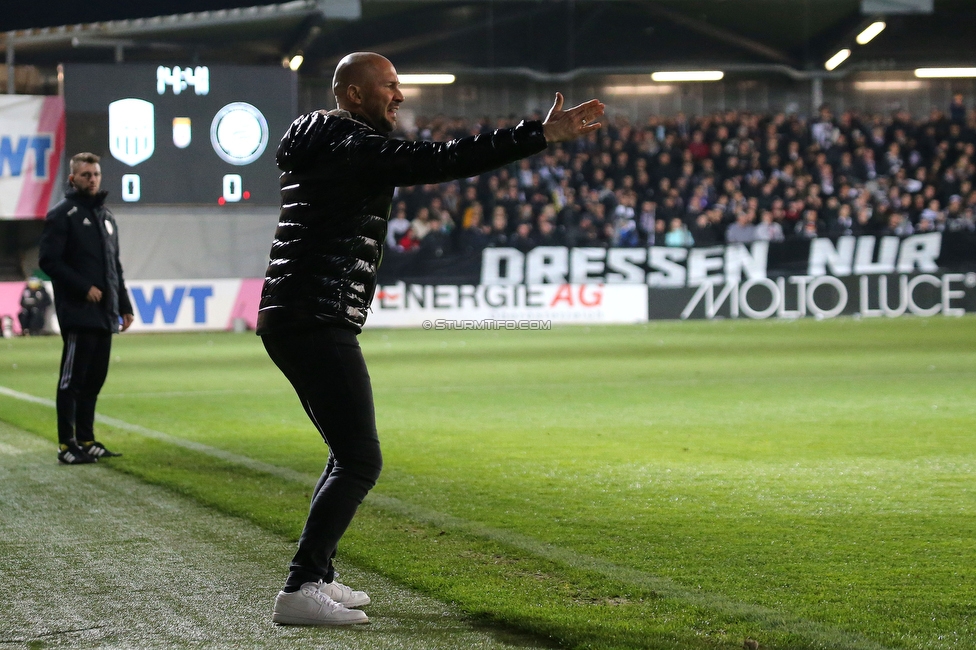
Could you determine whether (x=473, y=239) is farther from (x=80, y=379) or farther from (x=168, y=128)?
(x=80, y=379)

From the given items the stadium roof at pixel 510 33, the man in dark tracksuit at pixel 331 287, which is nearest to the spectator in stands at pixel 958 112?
the stadium roof at pixel 510 33

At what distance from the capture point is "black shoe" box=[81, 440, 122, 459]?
8.42 m

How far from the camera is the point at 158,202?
24484 millimetres

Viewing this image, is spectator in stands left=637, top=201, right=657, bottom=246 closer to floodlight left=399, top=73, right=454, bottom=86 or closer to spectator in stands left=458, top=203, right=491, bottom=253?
spectator in stands left=458, top=203, right=491, bottom=253

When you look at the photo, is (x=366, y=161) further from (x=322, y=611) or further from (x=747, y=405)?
(x=747, y=405)

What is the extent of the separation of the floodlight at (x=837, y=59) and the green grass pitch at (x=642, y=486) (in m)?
24.8

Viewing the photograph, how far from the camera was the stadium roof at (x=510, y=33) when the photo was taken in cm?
3125

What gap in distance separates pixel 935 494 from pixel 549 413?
15.7 feet

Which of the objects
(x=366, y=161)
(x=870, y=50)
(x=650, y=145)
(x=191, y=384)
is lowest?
(x=191, y=384)

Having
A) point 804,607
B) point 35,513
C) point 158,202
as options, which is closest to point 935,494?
point 804,607

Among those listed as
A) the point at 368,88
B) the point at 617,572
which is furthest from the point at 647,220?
the point at 368,88

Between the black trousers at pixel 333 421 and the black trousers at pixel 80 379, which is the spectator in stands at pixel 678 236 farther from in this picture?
the black trousers at pixel 333 421

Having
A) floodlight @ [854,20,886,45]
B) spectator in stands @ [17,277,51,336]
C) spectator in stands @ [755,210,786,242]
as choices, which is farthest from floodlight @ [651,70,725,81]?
spectator in stands @ [17,277,51,336]
